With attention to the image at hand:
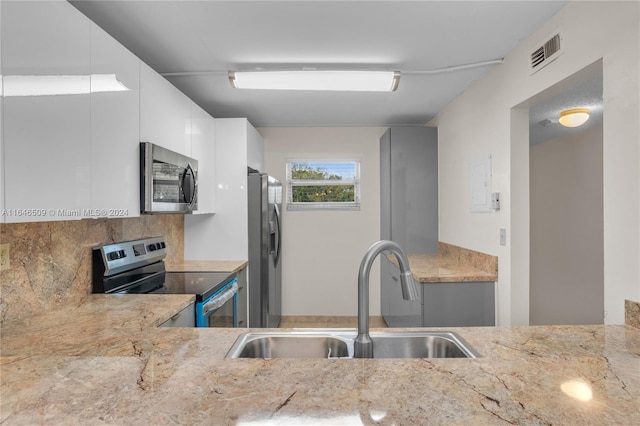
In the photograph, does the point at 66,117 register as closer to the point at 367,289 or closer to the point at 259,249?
the point at 367,289

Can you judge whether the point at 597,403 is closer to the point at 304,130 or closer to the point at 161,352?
the point at 161,352

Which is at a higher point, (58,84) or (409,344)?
(58,84)

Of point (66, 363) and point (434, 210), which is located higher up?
point (434, 210)

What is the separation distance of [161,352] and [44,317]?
0.89m

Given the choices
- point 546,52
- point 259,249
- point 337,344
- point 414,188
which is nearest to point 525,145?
point 546,52

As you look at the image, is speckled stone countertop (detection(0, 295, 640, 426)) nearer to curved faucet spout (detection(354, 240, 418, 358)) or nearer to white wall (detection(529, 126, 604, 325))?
curved faucet spout (detection(354, 240, 418, 358))

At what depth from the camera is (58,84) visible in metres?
1.29

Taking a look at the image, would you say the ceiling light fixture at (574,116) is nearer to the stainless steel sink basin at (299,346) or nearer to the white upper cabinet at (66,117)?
the stainless steel sink basin at (299,346)

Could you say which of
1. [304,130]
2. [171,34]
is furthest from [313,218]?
[171,34]

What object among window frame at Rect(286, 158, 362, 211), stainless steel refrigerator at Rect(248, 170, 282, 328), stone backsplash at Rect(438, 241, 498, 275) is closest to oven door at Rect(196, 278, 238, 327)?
stainless steel refrigerator at Rect(248, 170, 282, 328)

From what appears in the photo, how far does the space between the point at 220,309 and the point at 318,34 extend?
182 centimetres

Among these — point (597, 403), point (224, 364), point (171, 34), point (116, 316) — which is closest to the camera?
point (597, 403)

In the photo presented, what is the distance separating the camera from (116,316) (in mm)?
1510

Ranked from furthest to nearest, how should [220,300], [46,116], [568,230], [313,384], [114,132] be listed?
[568,230] → [220,300] → [114,132] → [46,116] → [313,384]
